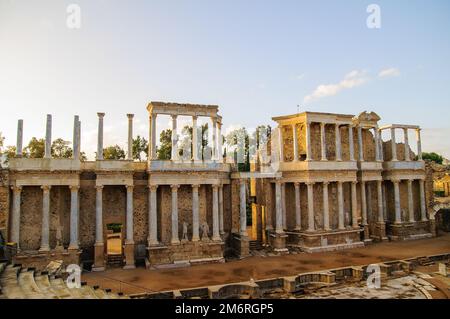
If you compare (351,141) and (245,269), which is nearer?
(245,269)

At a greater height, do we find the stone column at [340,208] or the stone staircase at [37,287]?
the stone column at [340,208]

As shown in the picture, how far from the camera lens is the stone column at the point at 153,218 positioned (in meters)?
22.3

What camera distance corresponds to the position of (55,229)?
853 inches

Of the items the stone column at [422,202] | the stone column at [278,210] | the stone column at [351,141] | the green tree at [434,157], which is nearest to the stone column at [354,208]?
the stone column at [351,141]

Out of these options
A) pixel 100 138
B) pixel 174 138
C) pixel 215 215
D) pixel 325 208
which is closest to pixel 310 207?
pixel 325 208

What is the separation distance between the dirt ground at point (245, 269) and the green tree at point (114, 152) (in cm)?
2179

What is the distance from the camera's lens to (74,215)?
21.0 meters

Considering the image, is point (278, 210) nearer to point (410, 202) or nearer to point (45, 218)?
point (410, 202)

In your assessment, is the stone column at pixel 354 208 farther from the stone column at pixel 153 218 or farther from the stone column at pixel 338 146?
the stone column at pixel 153 218

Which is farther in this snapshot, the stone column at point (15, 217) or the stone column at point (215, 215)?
the stone column at point (215, 215)

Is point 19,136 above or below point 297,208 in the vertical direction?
above

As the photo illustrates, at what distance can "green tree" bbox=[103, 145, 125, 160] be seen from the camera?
4036cm

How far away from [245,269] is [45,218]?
12.6m
